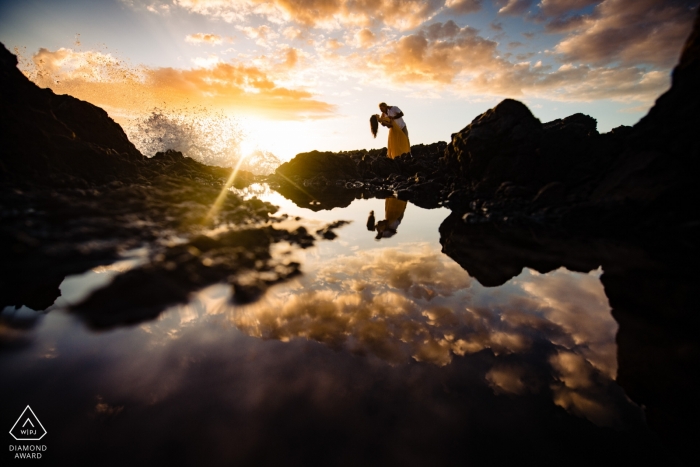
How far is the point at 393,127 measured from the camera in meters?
23.9

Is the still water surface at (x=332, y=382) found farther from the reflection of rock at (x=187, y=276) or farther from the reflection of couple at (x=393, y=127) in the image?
the reflection of couple at (x=393, y=127)

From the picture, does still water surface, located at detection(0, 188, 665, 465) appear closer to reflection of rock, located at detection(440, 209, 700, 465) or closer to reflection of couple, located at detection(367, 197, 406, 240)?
reflection of rock, located at detection(440, 209, 700, 465)

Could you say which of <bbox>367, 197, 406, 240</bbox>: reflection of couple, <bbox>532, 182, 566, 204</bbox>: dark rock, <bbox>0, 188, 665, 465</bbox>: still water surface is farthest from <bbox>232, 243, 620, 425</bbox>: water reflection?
<bbox>532, 182, 566, 204</bbox>: dark rock

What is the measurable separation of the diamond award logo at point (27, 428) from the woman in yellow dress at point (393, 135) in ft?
72.9

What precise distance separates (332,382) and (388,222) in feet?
26.1

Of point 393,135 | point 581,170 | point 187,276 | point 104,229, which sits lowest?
point 187,276

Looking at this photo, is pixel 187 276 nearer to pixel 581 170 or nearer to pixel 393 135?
pixel 581 170

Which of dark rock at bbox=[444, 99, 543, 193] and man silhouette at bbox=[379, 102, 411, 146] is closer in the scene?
dark rock at bbox=[444, 99, 543, 193]

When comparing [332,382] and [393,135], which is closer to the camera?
[332,382]

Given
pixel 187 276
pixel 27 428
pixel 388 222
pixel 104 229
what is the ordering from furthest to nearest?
pixel 388 222
pixel 104 229
pixel 187 276
pixel 27 428

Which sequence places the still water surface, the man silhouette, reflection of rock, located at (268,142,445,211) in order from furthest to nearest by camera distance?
the man silhouette → reflection of rock, located at (268,142,445,211) → the still water surface

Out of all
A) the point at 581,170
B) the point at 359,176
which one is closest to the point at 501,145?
the point at 581,170

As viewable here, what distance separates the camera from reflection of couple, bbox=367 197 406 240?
8547 mm

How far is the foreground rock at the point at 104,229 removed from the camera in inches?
158
